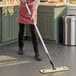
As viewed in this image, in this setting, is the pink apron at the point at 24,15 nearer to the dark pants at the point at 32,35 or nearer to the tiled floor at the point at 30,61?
the dark pants at the point at 32,35

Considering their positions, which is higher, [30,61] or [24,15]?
[24,15]

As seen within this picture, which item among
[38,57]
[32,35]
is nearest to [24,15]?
[32,35]

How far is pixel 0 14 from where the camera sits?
5230mm

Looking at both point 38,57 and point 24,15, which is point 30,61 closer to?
point 38,57

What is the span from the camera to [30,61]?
14.0ft

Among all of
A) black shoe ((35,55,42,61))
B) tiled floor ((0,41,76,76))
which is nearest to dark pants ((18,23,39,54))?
black shoe ((35,55,42,61))

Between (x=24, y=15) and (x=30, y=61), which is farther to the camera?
(x=24, y=15)

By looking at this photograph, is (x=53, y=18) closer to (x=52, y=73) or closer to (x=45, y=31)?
(x=45, y=31)

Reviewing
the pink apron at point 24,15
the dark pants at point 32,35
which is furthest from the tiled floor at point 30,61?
the pink apron at point 24,15

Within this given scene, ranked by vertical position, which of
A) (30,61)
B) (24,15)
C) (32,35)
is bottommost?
(30,61)

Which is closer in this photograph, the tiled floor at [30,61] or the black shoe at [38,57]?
the tiled floor at [30,61]

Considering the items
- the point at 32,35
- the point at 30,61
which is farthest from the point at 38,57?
the point at 32,35

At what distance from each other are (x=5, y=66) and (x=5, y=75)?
1.42 feet

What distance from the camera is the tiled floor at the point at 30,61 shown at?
12.2ft
